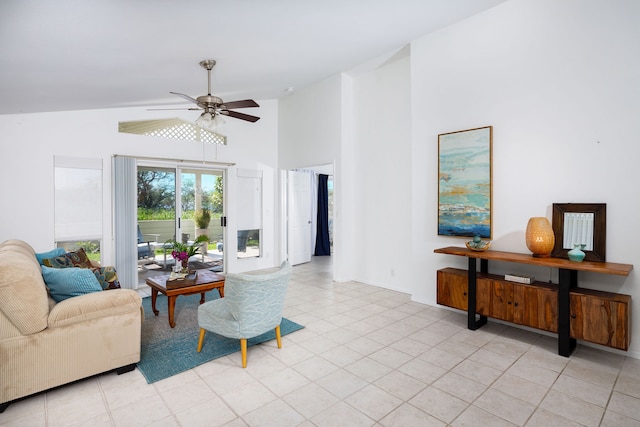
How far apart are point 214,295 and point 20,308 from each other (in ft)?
9.16

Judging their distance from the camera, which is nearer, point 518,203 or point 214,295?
point 518,203

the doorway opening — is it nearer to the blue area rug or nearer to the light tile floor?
the blue area rug

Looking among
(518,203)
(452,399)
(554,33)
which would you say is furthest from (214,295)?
(554,33)

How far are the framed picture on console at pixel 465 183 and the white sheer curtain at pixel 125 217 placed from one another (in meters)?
4.65

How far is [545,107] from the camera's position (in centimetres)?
330

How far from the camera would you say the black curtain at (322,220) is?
8.45 metres

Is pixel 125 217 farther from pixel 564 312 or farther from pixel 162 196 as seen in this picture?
pixel 564 312

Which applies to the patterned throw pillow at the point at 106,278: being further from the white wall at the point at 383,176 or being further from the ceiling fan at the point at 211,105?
the white wall at the point at 383,176

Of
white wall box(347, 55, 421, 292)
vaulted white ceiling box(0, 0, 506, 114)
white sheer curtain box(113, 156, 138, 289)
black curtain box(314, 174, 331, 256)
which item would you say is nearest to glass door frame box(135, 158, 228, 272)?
white sheer curtain box(113, 156, 138, 289)

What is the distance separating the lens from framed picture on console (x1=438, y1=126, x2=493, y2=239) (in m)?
3.72

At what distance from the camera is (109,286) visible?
364 centimetres

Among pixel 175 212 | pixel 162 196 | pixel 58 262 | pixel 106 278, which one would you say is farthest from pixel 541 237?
pixel 162 196

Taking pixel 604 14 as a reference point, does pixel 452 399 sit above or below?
below

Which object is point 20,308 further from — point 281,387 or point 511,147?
point 511,147
